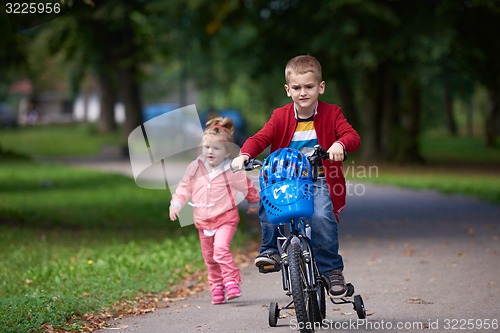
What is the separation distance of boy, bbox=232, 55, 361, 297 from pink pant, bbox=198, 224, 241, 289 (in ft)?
4.62

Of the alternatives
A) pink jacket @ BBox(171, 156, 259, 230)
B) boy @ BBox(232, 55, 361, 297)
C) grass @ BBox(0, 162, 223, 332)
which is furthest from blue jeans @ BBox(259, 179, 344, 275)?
grass @ BBox(0, 162, 223, 332)

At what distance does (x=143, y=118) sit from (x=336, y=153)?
37770 mm

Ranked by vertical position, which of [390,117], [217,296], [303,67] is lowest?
[217,296]

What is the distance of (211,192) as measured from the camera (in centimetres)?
835

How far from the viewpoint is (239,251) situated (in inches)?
484

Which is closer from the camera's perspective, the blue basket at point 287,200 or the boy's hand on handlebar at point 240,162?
the blue basket at point 287,200

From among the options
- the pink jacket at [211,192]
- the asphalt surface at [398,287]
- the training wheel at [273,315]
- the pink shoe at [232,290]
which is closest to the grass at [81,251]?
the asphalt surface at [398,287]

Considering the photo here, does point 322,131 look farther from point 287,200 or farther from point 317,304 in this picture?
point 317,304

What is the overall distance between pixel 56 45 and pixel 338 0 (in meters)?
10.8

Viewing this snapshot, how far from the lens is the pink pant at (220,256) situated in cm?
835

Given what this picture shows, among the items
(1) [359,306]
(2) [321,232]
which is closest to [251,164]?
(2) [321,232]

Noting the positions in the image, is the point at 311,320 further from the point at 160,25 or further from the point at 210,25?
the point at 160,25

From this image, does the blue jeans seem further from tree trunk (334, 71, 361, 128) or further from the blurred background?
tree trunk (334, 71, 361, 128)

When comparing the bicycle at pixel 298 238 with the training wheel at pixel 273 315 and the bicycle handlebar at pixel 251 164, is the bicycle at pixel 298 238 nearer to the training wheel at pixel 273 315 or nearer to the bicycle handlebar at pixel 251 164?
the bicycle handlebar at pixel 251 164
